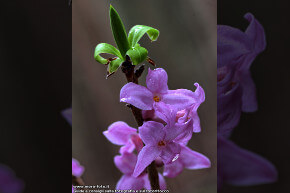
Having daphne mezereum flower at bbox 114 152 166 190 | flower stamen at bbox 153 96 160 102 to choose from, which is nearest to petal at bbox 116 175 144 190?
daphne mezereum flower at bbox 114 152 166 190

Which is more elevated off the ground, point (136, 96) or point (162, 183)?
point (136, 96)

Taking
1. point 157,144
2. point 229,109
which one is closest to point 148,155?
point 157,144

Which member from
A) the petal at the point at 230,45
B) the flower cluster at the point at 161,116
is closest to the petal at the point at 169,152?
the flower cluster at the point at 161,116
